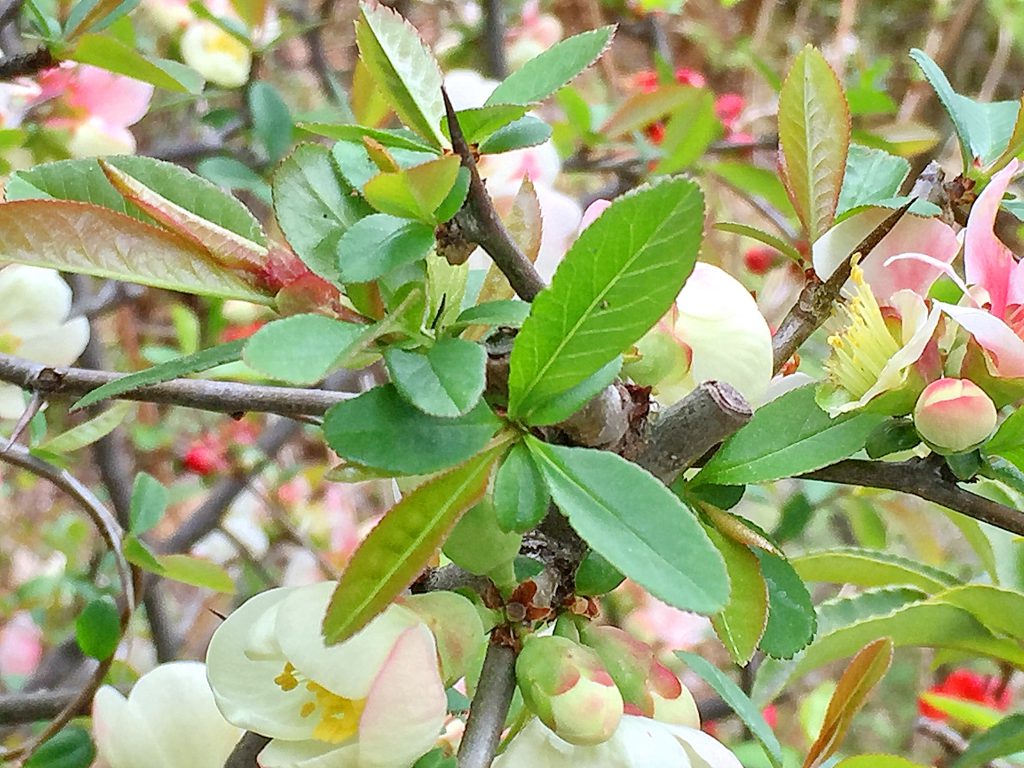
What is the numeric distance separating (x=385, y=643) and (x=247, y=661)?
0.19 feet

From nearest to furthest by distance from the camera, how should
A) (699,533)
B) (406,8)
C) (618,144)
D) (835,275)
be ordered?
(699,533) < (835,275) < (618,144) < (406,8)

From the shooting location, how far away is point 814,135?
40 centimetres

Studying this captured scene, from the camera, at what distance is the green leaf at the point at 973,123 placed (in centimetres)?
43

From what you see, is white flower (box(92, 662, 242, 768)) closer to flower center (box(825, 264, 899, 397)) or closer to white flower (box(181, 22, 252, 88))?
flower center (box(825, 264, 899, 397))

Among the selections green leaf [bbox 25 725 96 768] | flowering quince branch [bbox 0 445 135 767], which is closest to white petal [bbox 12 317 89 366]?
flowering quince branch [bbox 0 445 135 767]

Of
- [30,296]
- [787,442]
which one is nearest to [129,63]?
[30,296]

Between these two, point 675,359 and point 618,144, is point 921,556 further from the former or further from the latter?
point 675,359

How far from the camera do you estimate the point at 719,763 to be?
326 millimetres

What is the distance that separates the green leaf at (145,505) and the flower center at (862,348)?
412mm

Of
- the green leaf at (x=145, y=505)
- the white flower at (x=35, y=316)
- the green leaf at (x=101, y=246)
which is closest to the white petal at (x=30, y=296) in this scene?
the white flower at (x=35, y=316)

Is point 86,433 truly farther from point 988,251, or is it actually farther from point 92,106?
point 988,251

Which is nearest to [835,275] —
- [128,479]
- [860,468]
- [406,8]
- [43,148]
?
[860,468]

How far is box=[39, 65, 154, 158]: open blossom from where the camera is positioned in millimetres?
800

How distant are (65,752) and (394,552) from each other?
355 mm
